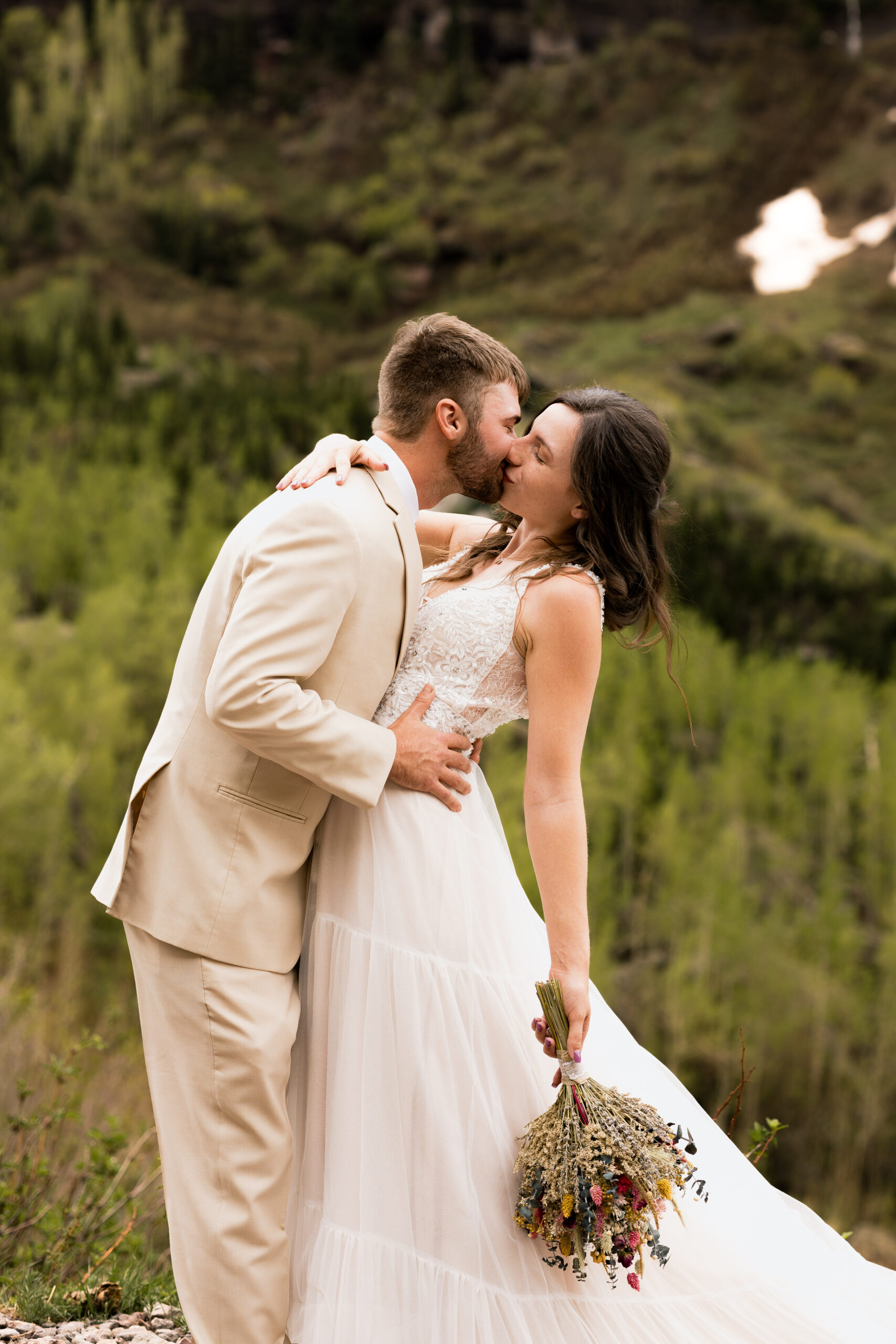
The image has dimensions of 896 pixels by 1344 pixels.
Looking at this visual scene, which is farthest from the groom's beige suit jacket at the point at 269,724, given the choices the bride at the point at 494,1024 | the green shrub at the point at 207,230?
the green shrub at the point at 207,230

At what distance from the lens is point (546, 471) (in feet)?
7.46

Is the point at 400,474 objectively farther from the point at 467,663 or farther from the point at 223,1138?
the point at 223,1138

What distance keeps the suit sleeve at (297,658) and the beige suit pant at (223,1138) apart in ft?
1.41

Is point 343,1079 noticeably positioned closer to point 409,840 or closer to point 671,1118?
point 409,840

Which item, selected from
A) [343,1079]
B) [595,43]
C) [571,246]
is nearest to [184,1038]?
[343,1079]

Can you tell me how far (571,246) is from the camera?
148ft

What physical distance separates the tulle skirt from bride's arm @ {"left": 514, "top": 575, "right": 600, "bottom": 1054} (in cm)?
16

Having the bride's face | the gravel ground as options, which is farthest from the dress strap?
the gravel ground

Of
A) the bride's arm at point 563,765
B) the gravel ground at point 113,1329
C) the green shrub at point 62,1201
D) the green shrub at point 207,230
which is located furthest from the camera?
the green shrub at point 207,230

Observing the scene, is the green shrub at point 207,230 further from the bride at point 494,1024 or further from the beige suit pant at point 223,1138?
the beige suit pant at point 223,1138

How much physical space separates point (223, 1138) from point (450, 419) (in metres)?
1.42

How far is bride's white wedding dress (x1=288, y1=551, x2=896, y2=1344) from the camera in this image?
6.61ft

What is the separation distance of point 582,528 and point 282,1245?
1.46 metres

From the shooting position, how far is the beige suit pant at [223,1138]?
198cm
